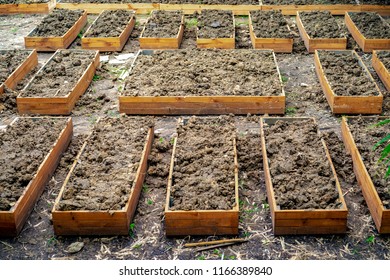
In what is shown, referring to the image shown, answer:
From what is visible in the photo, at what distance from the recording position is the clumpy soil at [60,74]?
809cm

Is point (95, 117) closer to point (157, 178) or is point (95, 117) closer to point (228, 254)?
point (157, 178)

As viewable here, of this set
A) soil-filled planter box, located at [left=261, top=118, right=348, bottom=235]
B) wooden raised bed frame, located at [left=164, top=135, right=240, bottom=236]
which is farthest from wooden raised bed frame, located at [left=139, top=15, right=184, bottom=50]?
wooden raised bed frame, located at [left=164, top=135, right=240, bottom=236]

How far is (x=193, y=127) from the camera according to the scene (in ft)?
23.3

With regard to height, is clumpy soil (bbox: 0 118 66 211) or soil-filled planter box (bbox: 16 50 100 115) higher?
clumpy soil (bbox: 0 118 66 211)

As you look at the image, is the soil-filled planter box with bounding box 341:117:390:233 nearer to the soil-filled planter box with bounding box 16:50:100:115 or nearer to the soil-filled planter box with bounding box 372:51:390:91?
the soil-filled planter box with bounding box 372:51:390:91

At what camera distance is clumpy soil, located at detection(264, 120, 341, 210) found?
5574 millimetres

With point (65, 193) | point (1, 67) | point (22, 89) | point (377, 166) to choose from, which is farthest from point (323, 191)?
point (1, 67)

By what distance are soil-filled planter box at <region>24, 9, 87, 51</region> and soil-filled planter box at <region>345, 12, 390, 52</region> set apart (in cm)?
551

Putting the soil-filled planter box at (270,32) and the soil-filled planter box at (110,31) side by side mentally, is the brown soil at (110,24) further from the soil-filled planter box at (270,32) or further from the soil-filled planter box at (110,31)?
the soil-filled planter box at (270,32)

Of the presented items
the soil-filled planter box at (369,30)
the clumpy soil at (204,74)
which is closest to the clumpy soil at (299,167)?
the clumpy soil at (204,74)

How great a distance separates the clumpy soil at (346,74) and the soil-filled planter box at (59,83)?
3848 millimetres

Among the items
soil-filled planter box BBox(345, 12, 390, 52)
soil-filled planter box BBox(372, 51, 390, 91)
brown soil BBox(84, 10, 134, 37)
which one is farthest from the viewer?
brown soil BBox(84, 10, 134, 37)

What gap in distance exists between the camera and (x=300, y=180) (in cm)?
594
